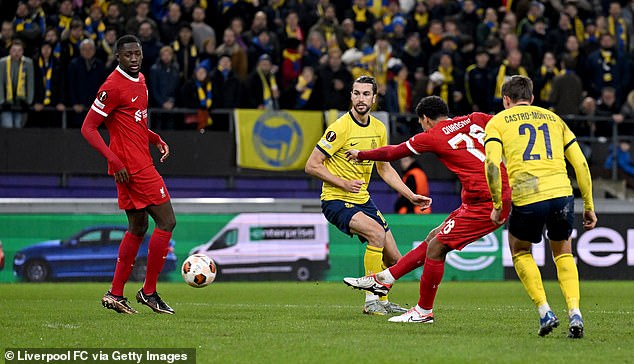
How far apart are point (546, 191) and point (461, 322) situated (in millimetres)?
2056

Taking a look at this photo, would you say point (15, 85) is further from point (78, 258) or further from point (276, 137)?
point (276, 137)

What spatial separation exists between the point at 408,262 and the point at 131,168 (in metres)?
2.85

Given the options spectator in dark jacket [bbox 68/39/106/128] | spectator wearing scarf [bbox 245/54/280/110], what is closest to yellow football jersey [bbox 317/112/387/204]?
spectator in dark jacket [bbox 68/39/106/128]

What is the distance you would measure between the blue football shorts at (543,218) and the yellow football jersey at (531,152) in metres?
0.05

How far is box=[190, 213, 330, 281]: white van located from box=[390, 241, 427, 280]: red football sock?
8622 mm

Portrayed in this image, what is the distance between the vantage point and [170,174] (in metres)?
22.5

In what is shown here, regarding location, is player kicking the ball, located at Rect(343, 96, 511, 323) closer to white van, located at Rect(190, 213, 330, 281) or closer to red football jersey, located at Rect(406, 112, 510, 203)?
red football jersey, located at Rect(406, 112, 510, 203)

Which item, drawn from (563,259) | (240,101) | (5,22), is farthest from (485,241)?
(563,259)

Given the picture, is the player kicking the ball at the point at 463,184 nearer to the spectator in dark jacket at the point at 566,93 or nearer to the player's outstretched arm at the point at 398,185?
the player's outstretched arm at the point at 398,185

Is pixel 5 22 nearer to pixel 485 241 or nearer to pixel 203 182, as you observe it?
pixel 203 182

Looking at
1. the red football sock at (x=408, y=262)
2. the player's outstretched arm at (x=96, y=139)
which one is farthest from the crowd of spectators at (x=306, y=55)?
the red football sock at (x=408, y=262)

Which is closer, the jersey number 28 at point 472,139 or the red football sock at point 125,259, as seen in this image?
the jersey number 28 at point 472,139

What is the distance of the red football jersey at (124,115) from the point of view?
37.7ft

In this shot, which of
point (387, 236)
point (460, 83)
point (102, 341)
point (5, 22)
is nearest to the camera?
point (102, 341)
